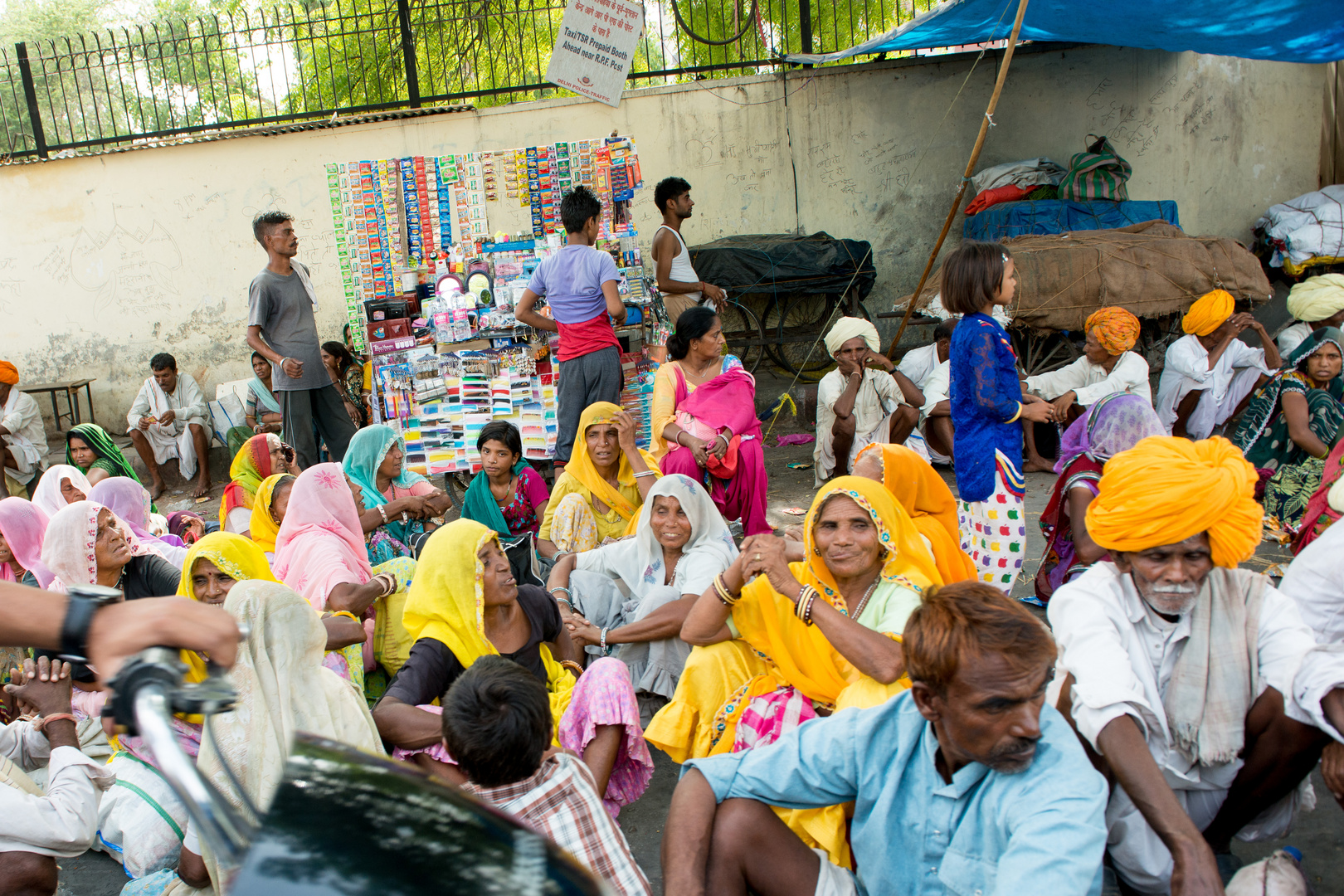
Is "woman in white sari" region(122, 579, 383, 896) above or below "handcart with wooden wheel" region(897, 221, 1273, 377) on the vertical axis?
below

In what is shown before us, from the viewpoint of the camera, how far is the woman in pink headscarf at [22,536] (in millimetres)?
3869

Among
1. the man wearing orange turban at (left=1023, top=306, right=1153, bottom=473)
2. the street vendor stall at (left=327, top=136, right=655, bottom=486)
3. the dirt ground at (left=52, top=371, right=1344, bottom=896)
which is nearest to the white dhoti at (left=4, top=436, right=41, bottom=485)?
the street vendor stall at (left=327, top=136, right=655, bottom=486)

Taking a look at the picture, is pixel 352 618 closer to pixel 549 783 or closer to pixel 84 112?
pixel 549 783

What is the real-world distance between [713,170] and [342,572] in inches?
253

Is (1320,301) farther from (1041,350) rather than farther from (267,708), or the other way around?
(267,708)

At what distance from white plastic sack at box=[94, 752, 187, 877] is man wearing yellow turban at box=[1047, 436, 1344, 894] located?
92.5 inches

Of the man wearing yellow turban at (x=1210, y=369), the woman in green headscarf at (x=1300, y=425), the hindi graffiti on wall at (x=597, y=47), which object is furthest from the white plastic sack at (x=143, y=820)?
the hindi graffiti on wall at (x=597, y=47)

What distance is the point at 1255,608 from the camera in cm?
221

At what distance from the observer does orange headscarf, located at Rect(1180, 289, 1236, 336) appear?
579 centimetres

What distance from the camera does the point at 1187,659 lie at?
→ 2219mm

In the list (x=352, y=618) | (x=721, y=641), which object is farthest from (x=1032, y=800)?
(x=352, y=618)

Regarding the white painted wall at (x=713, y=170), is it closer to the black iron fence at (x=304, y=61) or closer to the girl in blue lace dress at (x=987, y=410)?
the black iron fence at (x=304, y=61)

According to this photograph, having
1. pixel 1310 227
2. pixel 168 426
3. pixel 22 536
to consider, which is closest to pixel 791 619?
pixel 22 536

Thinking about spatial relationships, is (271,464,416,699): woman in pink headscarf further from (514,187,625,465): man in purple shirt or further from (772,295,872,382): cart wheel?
(772,295,872,382): cart wheel
